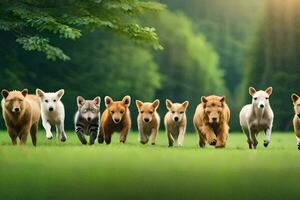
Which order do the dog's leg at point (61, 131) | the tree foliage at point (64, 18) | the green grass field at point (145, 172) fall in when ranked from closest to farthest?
the green grass field at point (145, 172) → the dog's leg at point (61, 131) → the tree foliage at point (64, 18)

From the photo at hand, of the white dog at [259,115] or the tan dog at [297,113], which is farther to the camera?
the tan dog at [297,113]

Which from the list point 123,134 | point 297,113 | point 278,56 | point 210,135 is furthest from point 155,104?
point 278,56

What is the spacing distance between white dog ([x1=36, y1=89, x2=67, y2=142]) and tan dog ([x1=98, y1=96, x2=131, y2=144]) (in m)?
0.67

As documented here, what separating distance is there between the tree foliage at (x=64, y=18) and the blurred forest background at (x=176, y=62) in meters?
0.61

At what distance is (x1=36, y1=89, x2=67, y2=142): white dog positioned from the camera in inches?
583

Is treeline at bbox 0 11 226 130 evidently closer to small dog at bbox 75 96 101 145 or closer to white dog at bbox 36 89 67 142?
white dog at bbox 36 89 67 142

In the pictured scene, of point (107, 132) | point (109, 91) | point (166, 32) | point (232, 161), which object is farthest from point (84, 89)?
point (232, 161)

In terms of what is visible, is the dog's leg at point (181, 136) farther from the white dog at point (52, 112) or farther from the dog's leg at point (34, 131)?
the dog's leg at point (34, 131)

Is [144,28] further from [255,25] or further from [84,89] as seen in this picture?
[255,25]

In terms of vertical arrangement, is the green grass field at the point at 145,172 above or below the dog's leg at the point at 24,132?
below

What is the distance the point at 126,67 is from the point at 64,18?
266cm

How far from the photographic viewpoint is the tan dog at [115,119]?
1458 centimetres

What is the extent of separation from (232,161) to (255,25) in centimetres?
540

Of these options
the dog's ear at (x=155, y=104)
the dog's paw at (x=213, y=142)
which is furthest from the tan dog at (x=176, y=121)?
the dog's paw at (x=213, y=142)
